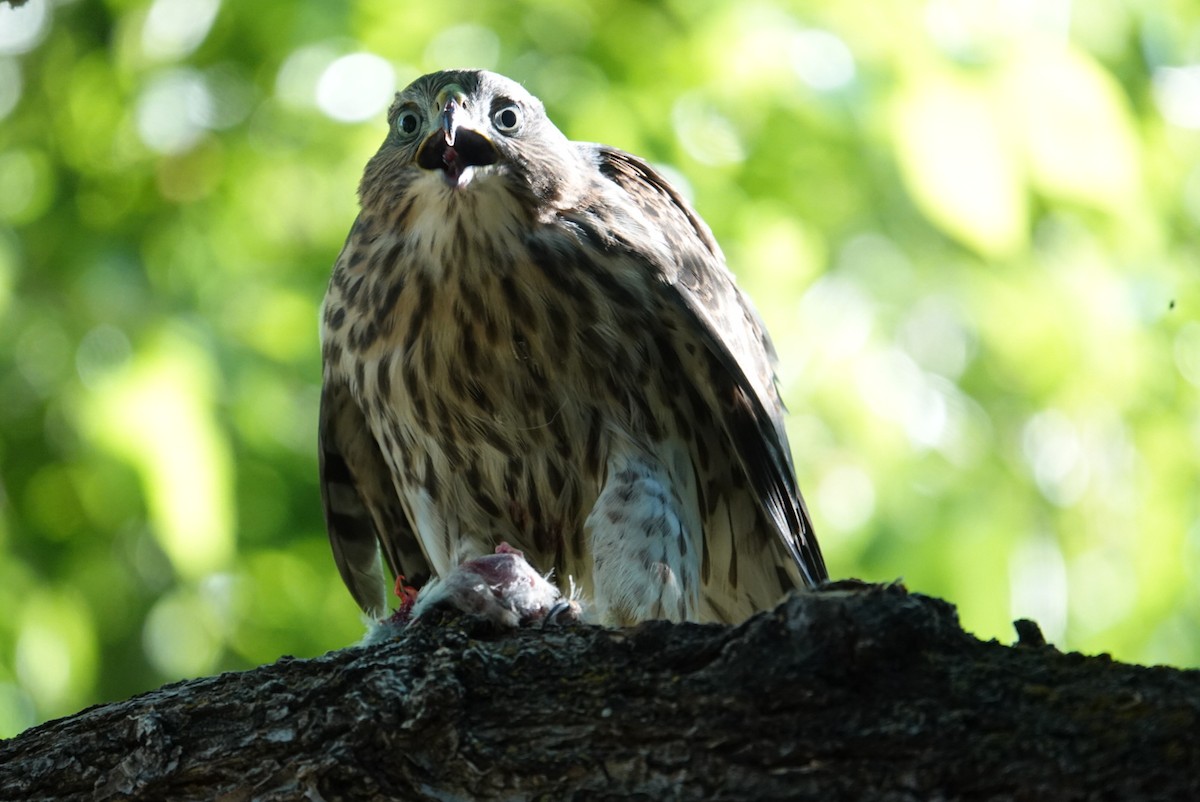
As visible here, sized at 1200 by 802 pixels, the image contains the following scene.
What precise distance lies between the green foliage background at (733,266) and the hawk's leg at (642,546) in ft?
4.04

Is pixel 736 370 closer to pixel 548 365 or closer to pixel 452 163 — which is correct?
pixel 548 365

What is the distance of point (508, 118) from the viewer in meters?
3.68

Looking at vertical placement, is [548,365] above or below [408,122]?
below

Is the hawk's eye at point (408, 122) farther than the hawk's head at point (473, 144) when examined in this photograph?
Yes

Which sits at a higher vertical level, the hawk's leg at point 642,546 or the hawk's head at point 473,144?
the hawk's head at point 473,144

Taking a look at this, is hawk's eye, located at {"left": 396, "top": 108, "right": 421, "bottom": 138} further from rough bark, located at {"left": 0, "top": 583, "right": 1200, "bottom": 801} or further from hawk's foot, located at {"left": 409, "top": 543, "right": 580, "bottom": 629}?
rough bark, located at {"left": 0, "top": 583, "right": 1200, "bottom": 801}

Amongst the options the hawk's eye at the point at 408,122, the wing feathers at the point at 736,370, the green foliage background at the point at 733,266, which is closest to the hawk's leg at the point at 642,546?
the wing feathers at the point at 736,370

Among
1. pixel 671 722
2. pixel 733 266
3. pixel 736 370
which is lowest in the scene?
pixel 671 722

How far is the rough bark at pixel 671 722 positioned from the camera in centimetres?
182

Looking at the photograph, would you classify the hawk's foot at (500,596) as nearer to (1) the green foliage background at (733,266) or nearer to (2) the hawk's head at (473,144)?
(2) the hawk's head at (473,144)

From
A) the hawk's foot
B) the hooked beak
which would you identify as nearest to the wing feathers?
the hooked beak

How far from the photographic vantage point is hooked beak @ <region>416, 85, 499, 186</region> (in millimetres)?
3494

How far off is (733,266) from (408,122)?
49.3 inches

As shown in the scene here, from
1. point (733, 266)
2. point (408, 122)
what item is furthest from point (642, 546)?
point (733, 266)
